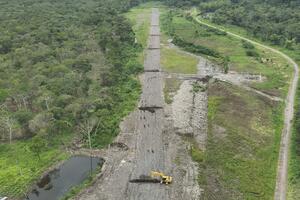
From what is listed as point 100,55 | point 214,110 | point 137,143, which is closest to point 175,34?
point 100,55

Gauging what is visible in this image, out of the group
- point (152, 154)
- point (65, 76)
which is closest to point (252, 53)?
point (65, 76)

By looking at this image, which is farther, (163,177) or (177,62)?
(177,62)

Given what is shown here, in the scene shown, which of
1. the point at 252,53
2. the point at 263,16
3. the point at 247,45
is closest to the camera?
the point at 252,53

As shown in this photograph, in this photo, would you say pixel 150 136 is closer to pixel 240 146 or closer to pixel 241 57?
pixel 240 146

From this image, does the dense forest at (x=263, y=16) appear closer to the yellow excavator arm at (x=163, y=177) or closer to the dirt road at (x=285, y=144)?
the dirt road at (x=285, y=144)

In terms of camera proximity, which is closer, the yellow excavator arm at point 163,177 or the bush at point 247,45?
the yellow excavator arm at point 163,177

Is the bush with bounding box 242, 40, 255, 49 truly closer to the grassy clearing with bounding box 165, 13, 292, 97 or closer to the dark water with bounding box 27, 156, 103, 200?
the grassy clearing with bounding box 165, 13, 292, 97

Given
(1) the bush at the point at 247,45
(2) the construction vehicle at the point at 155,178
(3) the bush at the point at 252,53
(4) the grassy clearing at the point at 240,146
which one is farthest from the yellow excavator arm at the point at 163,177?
(1) the bush at the point at 247,45
